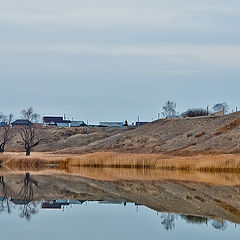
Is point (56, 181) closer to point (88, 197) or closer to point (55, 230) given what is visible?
point (88, 197)

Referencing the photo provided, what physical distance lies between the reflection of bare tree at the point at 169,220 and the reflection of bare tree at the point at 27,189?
10819 mm

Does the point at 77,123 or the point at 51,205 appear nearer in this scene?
the point at 51,205

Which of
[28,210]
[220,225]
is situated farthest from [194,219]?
[28,210]

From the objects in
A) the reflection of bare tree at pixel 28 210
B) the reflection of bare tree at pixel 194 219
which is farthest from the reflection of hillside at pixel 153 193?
the reflection of bare tree at pixel 28 210

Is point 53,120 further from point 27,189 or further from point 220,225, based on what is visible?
point 220,225

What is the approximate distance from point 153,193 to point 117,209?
7.39m

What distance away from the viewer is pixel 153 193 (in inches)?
1543

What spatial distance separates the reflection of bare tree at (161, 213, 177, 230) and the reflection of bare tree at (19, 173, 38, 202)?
10.8m

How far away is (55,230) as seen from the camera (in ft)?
82.0

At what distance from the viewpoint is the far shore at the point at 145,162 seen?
51594mm

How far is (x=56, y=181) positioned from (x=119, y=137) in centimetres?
5769

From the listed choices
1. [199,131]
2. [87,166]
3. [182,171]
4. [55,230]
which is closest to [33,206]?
[55,230]

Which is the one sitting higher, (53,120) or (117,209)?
(53,120)

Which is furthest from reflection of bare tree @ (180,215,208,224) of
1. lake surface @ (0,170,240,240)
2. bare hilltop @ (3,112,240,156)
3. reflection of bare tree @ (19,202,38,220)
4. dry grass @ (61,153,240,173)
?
bare hilltop @ (3,112,240,156)
